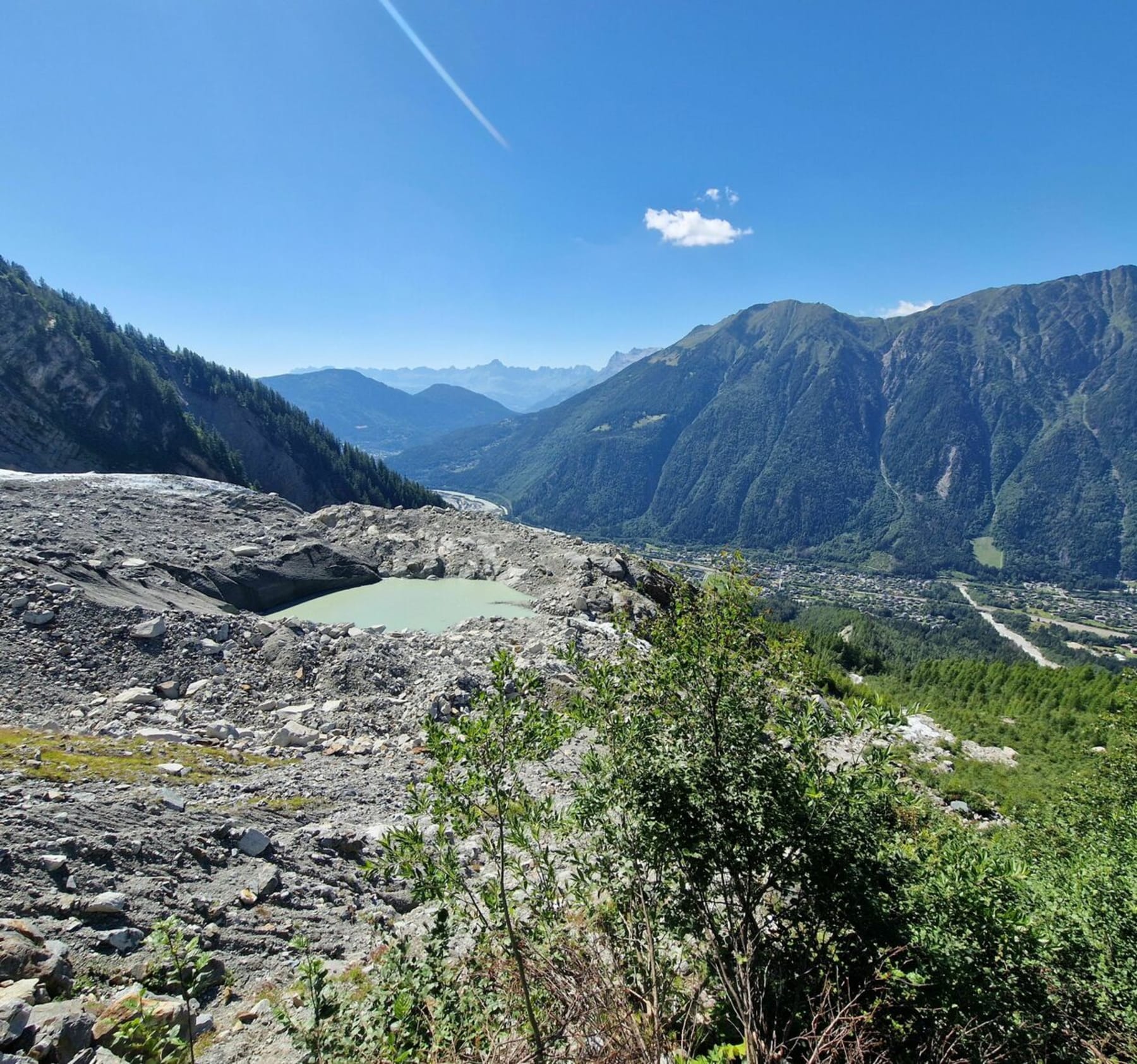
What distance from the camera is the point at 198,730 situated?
12.3 m

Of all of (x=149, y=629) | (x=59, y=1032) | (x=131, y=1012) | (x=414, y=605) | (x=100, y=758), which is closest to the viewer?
(x=59, y=1032)

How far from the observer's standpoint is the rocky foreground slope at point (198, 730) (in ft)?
19.4

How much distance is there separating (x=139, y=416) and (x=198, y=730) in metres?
86.6

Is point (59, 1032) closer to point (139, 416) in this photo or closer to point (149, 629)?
point (149, 629)

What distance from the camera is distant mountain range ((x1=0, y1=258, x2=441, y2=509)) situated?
2611 inches

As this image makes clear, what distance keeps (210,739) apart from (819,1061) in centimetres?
1259

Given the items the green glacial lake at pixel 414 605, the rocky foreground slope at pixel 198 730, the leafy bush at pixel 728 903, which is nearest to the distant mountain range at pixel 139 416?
the rocky foreground slope at pixel 198 730

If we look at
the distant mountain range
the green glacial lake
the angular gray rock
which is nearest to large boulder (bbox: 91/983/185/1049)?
the angular gray rock

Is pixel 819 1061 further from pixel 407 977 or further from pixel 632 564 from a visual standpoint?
pixel 632 564

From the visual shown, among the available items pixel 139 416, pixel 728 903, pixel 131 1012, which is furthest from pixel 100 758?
pixel 139 416

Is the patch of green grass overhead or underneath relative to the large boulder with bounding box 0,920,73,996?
underneath

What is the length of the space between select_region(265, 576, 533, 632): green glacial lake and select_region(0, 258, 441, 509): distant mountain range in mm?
58197

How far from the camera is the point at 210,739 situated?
12.0 metres

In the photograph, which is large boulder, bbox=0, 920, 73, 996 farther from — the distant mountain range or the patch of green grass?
the distant mountain range
